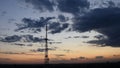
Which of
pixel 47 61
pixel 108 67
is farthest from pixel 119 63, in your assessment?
pixel 47 61

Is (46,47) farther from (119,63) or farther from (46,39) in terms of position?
(119,63)

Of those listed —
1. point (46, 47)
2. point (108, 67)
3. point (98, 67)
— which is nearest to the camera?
point (46, 47)

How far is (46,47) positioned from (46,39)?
167 cm

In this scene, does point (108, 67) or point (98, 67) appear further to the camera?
point (98, 67)

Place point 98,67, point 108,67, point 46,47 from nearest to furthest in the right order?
1. point 46,47
2. point 108,67
3. point 98,67

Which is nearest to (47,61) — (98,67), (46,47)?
(46,47)

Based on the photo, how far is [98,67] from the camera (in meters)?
198

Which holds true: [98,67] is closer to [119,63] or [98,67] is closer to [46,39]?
[119,63]

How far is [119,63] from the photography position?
195 m

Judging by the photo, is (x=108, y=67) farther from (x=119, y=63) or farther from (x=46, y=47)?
(x=46, y=47)

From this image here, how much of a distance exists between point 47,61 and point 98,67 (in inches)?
6047

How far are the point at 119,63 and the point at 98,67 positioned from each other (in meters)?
15.8

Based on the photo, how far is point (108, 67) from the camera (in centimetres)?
18462

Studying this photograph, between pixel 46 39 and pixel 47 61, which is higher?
pixel 46 39
